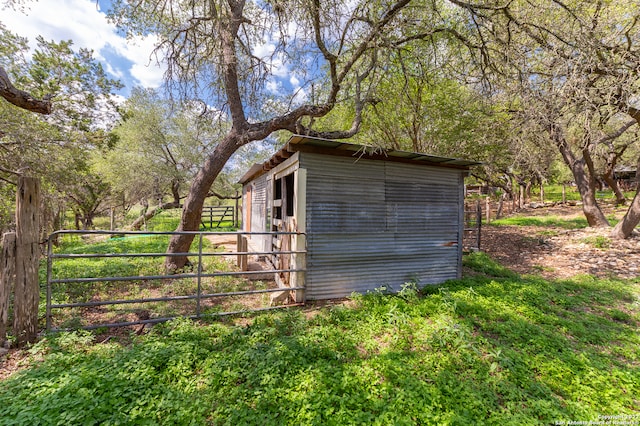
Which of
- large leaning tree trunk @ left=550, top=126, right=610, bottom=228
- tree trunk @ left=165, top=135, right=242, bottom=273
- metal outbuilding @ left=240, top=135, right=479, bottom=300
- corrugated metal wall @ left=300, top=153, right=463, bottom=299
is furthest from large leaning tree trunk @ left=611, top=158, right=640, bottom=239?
tree trunk @ left=165, top=135, right=242, bottom=273

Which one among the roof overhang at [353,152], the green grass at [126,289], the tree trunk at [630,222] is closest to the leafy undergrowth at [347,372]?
the green grass at [126,289]

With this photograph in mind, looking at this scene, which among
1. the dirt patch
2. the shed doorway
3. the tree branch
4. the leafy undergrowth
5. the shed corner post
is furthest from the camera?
the dirt patch

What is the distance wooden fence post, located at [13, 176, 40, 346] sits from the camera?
318cm

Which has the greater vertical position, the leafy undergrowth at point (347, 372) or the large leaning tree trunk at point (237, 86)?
the large leaning tree trunk at point (237, 86)

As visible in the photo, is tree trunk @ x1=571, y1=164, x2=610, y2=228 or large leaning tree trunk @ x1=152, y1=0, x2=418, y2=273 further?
tree trunk @ x1=571, y1=164, x2=610, y2=228

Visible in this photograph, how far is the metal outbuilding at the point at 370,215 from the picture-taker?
4844 mm

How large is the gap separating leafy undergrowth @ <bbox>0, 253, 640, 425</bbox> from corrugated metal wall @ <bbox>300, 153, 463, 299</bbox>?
0.94 metres

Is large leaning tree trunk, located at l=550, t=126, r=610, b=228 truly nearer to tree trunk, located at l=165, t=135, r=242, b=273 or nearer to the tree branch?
tree trunk, located at l=165, t=135, r=242, b=273

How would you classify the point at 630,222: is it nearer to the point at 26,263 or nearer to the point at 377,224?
the point at 377,224

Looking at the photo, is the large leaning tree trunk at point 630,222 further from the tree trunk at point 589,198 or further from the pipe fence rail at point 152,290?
the pipe fence rail at point 152,290

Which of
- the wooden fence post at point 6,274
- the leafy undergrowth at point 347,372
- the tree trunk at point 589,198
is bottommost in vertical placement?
the leafy undergrowth at point 347,372

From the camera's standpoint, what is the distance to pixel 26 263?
3.24 meters

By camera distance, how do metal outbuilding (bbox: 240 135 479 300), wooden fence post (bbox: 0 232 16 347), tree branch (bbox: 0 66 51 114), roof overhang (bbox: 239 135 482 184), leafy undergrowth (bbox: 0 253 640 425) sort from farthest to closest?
metal outbuilding (bbox: 240 135 479 300)
roof overhang (bbox: 239 135 482 184)
tree branch (bbox: 0 66 51 114)
wooden fence post (bbox: 0 232 16 347)
leafy undergrowth (bbox: 0 253 640 425)

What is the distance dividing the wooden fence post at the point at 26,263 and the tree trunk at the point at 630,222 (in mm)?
15028
